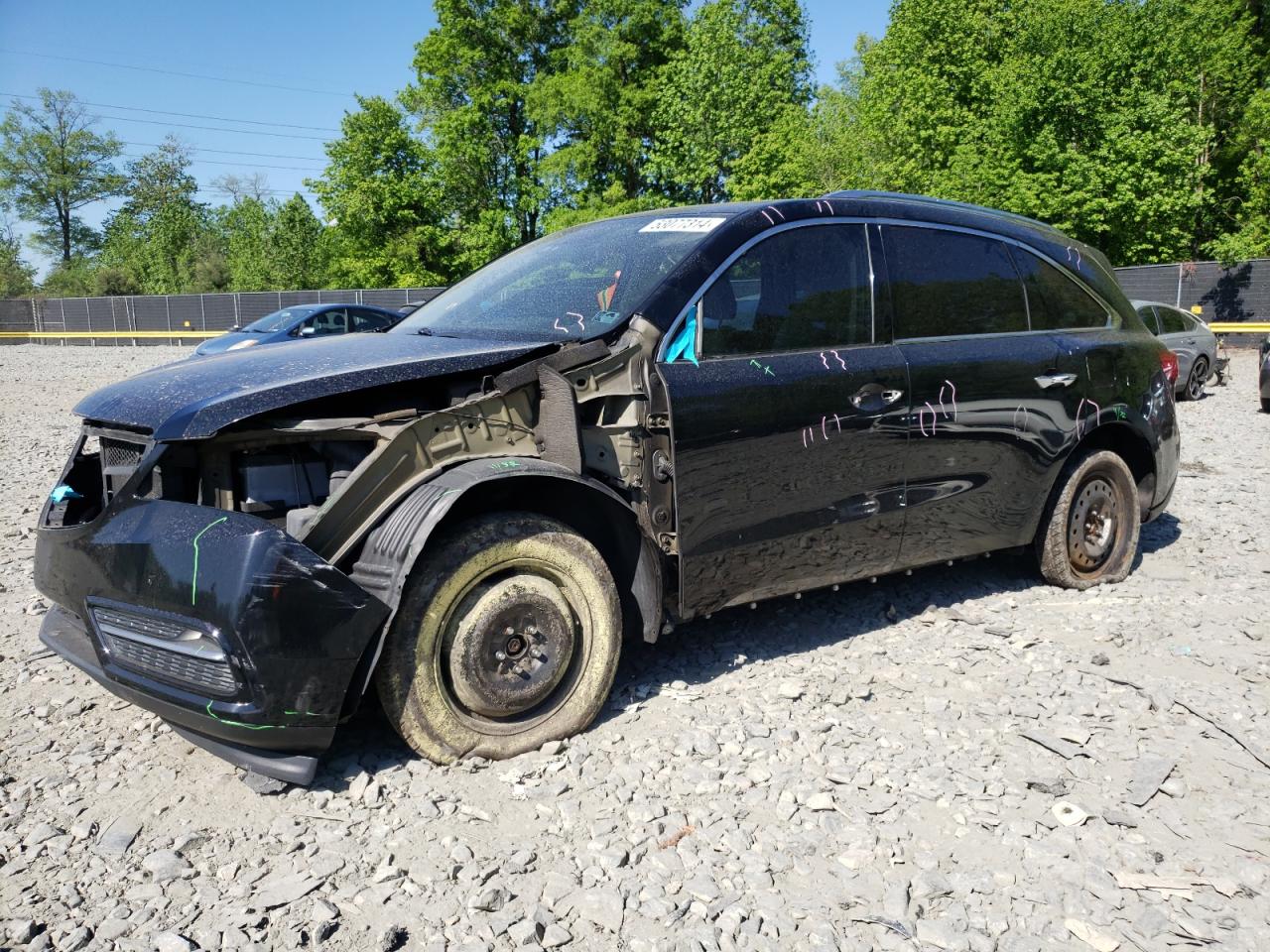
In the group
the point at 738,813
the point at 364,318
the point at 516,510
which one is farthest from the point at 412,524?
the point at 364,318

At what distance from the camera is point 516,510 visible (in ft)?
11.0

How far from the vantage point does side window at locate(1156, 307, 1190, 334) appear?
1551 centimetres

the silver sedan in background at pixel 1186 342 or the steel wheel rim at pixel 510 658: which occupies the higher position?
the silver sedan in background at pixel 1186 342

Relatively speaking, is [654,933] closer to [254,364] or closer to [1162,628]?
[254,364]

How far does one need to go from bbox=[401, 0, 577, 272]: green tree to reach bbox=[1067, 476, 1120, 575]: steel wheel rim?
38360 millimetres

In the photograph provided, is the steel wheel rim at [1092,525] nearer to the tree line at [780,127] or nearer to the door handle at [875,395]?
the door handle at [875,395]

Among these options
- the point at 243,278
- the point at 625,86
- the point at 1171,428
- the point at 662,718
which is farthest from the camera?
the point at 243,278

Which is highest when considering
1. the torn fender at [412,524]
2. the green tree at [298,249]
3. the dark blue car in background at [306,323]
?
the green tree at [298,249]

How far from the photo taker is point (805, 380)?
379 cm

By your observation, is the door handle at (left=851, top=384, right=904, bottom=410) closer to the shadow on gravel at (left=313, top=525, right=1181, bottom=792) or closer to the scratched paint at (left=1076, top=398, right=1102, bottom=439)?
Answer: the shadow on gravel at (left=313, top=525, right=1181, bottom=792)

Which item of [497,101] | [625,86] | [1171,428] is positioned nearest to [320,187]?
[497,101]

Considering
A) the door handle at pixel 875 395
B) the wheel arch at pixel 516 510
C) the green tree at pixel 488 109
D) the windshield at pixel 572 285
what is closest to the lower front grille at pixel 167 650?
the wheel arch at pixel 516 510

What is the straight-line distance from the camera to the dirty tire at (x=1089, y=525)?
5.00 metres

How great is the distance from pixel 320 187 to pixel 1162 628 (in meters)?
43.8
